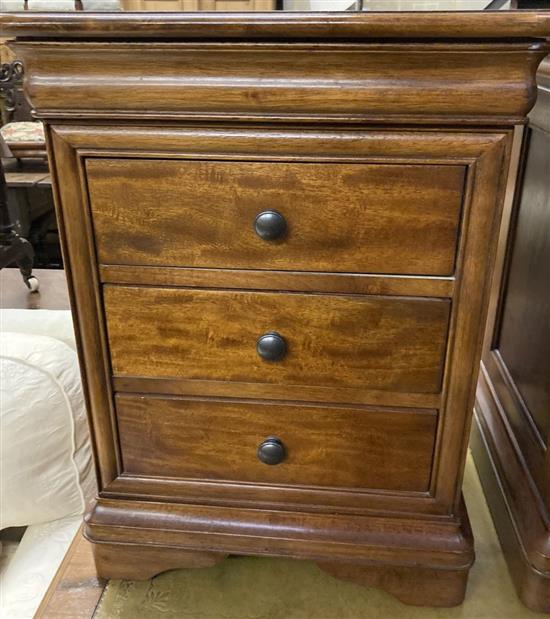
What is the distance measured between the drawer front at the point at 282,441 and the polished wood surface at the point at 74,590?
201 millimetres

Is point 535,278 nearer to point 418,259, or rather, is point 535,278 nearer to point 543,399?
point 543,399

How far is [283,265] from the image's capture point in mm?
688

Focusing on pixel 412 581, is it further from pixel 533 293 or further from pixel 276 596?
pixel 533 293

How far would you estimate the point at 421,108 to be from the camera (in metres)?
0.61

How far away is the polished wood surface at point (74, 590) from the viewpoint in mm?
827

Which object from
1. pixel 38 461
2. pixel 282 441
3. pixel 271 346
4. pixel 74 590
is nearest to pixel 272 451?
pixel 282 441

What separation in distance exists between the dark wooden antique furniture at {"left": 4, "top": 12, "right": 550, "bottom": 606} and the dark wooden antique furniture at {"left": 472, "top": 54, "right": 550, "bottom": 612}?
0.10m

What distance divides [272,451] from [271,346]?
0.14 meters

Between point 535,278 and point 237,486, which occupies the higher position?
point 535,278

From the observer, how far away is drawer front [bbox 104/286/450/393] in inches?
27.5

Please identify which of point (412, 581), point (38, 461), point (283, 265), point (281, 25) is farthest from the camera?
point (38, 461)

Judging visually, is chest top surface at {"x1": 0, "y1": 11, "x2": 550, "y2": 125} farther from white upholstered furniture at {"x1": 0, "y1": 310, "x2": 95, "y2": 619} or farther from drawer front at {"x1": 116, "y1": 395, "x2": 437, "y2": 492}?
white upholstered furniture at {"x1": 0, "y1": 310, "x2": 95, "y2": 619}

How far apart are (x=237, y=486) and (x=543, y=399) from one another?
1.38ft

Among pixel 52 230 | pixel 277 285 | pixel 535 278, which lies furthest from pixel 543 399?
pixel 52 230
